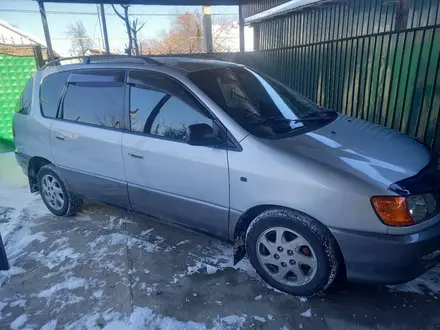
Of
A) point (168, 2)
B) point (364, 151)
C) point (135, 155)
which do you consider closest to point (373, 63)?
point (364, 151)

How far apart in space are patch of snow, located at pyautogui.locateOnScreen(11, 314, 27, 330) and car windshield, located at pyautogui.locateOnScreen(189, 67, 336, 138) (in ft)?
7.31

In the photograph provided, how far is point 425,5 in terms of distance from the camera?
14.2ft

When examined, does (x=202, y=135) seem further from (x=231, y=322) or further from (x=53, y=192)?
(x=53, y=192)

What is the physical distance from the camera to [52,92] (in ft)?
12.2

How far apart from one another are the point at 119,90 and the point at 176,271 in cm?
182

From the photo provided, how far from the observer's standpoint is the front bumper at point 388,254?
2049 mm

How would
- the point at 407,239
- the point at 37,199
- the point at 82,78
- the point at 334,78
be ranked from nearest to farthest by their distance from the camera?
the point at 407,239, the point at 82,78, the point at 37,199, the point at 334,78

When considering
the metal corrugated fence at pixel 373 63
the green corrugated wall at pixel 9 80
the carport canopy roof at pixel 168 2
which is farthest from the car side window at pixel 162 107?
the carport canopy roof at pixel 168 2

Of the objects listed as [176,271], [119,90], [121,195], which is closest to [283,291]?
[176,271]

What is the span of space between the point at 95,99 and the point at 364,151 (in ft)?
8.67

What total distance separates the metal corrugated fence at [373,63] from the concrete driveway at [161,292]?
8.35 feet

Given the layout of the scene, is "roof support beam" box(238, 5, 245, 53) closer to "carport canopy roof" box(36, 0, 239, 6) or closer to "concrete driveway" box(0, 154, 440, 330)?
"carport canopy roof" box(36, 0, 239, 6)

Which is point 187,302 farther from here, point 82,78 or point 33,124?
point 33,124

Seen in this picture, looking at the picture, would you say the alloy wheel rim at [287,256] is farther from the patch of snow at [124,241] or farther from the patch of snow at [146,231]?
the patch of snow at [146,231]
